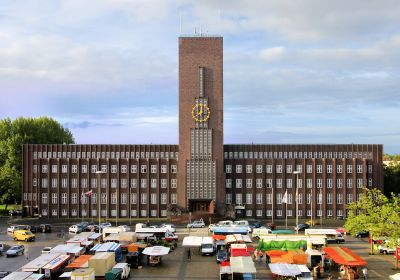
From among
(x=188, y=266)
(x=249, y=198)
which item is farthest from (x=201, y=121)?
(x=188, y=266)

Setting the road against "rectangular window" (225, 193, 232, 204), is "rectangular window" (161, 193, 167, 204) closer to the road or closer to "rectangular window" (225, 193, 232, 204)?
"rectangular window" (225, 193, 232, 204)

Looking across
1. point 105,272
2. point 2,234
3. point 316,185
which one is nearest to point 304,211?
point 316,185

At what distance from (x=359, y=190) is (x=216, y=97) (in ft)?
116

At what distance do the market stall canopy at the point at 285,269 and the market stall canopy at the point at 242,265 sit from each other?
7.34 ft

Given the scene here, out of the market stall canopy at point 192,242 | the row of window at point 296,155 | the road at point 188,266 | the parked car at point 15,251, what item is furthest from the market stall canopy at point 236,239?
the row of window at point 296,155

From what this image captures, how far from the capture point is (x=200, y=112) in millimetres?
116312

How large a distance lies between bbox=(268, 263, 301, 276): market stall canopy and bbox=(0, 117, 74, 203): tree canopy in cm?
8759

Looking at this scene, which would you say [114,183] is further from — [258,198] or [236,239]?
[236,239]

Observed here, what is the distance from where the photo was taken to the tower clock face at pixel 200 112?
382 feet

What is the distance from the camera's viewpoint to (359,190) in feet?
383

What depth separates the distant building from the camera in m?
116

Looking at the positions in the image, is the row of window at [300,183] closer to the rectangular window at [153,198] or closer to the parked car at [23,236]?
the rectangular window at [153,198]

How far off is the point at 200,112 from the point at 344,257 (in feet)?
204

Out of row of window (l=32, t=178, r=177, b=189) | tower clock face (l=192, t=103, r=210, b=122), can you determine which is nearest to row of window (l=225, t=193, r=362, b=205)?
row of window (l=32, t=178, r=177, b=189)
